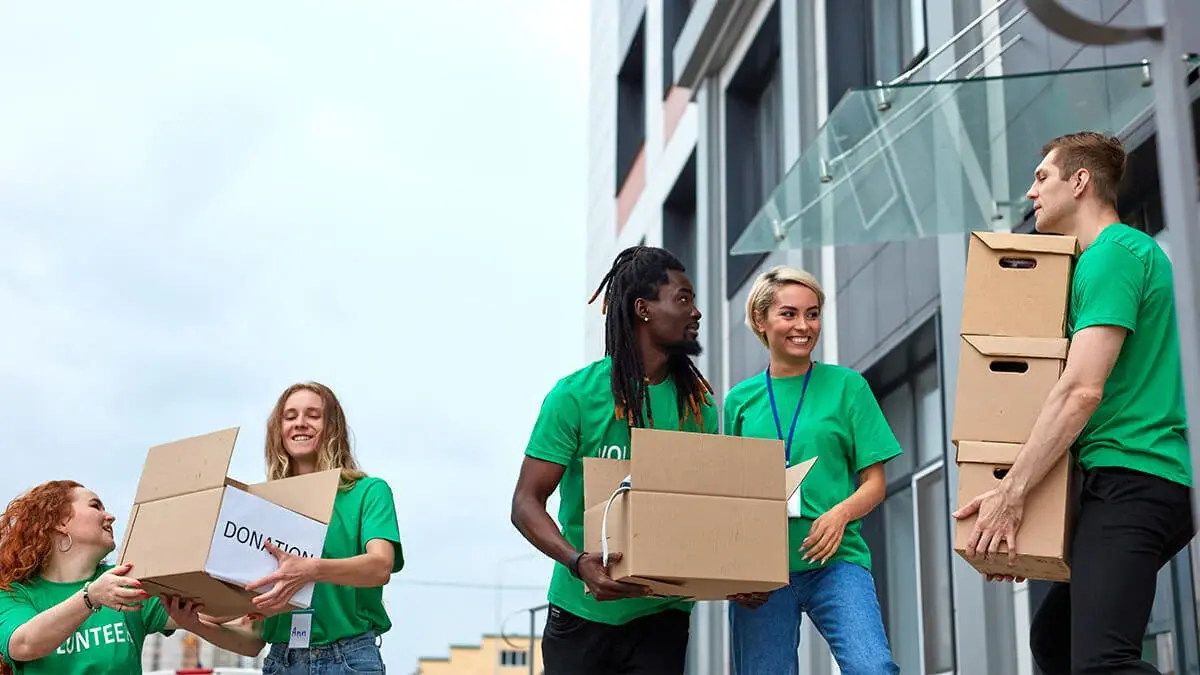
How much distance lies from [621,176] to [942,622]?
12.9 meters

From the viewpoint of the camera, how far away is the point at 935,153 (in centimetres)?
775

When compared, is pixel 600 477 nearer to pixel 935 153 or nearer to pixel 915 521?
pixel 935 153

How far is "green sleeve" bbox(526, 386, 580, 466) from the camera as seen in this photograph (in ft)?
14.8

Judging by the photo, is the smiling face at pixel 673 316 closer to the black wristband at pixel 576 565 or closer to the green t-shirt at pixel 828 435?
the green t-shirt at pixel 828 435

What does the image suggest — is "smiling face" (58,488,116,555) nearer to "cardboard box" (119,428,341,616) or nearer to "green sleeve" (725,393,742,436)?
"cardboard box" (119,428,341,616)

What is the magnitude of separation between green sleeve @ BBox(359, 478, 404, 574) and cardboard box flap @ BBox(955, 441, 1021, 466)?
1934 mm

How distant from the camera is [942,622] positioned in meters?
9.66

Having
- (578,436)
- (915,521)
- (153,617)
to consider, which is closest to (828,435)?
(578,436)

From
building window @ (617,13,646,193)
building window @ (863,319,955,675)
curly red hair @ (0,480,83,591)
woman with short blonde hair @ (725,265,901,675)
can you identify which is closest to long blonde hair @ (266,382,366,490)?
curly red hair @ (0,480,83,591)

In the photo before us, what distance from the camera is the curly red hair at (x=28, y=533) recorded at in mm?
5188

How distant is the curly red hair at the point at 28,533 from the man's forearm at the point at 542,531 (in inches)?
71.0

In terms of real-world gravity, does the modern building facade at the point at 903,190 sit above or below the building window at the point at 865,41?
below

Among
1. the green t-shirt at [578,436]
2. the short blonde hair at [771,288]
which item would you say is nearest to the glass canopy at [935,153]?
the short blonde hair at [771,288]

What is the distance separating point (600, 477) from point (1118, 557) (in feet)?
4.50
